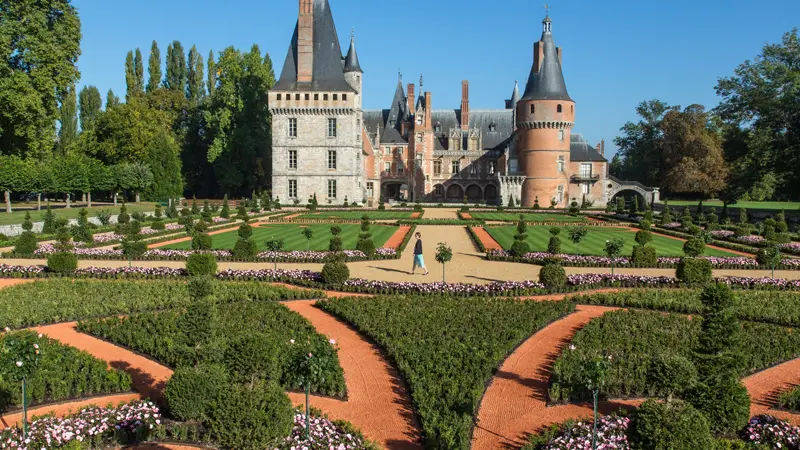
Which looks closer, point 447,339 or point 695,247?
point 447,339

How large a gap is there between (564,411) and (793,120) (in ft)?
134

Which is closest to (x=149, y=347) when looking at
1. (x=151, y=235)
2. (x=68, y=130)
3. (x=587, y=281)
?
(x=587, y=281)

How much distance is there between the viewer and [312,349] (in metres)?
7.63

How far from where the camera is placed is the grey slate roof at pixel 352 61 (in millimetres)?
59375

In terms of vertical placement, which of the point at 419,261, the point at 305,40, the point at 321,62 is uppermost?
the point at 305,40

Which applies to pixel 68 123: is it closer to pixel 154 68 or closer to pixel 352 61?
pixel 154 68

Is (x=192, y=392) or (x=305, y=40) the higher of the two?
(x=305, y=40)

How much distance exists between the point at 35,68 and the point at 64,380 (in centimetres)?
3699

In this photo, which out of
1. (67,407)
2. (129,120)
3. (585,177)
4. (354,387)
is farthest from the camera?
(585,177)

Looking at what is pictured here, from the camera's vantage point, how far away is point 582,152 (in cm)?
6169

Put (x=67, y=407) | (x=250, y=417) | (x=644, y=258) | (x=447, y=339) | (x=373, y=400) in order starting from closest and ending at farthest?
(x=250, y=417) < (x=67, y=407) < (x=373, y=400) < (x=447, y=339) < (x=644, y=258)

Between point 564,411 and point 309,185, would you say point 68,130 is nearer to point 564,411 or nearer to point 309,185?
point 309,185

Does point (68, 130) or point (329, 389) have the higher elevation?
point (68, 130)

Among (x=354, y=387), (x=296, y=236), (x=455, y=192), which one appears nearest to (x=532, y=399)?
(x=354, y=387)
